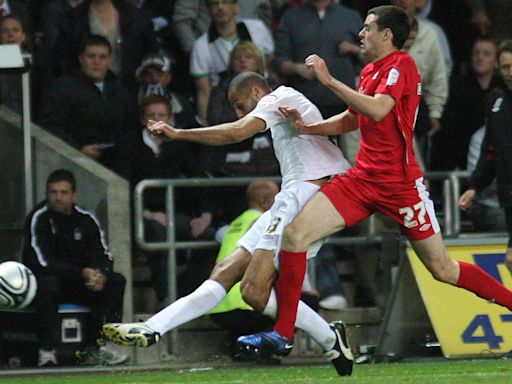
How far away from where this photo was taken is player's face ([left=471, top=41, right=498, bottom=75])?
1444 centimetres

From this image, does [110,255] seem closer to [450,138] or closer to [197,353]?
[197,353]

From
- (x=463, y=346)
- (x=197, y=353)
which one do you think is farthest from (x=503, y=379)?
(x=197, y=353)

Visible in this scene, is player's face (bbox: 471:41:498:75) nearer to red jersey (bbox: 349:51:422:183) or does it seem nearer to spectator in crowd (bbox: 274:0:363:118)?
spectator in crowd (bbox: 274:0:363:118)

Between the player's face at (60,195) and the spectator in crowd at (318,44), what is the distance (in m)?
2.37

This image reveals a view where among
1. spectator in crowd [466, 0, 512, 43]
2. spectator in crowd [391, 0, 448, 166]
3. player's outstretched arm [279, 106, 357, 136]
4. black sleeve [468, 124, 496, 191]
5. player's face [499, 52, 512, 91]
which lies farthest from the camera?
spectator in crowd [466, 0, 512, 43]

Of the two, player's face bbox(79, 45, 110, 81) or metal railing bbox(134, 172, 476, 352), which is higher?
player's face bbox(79, 45, 110, 81)

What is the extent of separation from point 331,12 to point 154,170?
7.06 feet

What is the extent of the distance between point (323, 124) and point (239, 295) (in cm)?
308

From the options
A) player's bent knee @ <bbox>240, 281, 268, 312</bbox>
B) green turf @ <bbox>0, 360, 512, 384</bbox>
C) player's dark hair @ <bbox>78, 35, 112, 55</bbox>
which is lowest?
green turf @ <bbox>0, 360, 512, 384</bbox>

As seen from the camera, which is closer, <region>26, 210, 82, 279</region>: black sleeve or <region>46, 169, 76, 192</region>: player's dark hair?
<region>26, 210, 82, 279</region>: black sleeve

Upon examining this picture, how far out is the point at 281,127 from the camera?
33.1 feet

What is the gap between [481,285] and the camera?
9.97 meters

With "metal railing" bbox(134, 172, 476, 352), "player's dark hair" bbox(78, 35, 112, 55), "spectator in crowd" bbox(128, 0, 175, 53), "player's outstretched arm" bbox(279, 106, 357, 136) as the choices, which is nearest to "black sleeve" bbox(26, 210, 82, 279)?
"metal railing" bbox(134, 172, 476, 352)

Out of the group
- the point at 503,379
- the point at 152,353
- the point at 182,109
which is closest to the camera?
the point at 503,379
